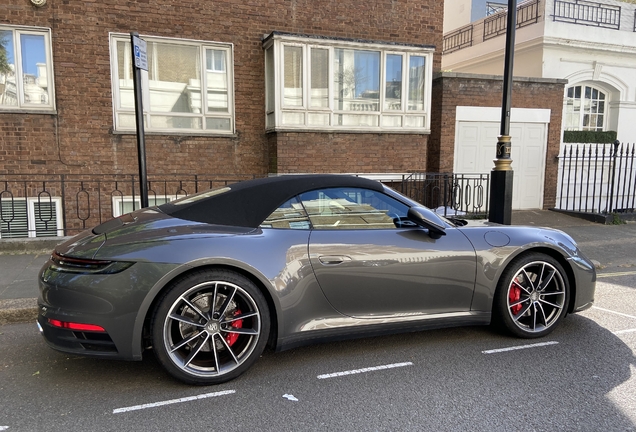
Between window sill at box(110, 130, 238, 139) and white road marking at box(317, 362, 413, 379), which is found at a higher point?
window sill at box(110, 130, 238, 139)

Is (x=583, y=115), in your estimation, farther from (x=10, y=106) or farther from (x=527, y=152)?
(x=10, y=106)

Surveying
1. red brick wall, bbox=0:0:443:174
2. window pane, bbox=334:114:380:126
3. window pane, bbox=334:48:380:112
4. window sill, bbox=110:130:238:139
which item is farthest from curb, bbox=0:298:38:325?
window pane, bbox=334:48:380:112

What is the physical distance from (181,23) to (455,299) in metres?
8.24

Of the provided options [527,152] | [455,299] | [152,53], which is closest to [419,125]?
[527,152]

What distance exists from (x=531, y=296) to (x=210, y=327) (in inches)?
108

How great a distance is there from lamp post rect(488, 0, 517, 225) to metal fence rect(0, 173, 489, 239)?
2491 mm

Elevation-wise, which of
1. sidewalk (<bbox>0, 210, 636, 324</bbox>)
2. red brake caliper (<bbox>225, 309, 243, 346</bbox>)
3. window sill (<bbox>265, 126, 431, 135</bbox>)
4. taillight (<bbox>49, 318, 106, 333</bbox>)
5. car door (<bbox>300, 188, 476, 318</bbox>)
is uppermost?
window sill (<bbox>265, 126, 431, 135</bbox>)

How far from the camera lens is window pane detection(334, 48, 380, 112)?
9703mm

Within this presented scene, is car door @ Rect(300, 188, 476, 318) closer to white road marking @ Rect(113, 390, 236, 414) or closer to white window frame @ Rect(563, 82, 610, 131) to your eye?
white road marking @ Rect(113, 390, 236, 414)

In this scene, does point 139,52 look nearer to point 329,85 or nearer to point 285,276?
point 285,276

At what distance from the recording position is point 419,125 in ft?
33.8

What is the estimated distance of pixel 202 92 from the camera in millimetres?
9602

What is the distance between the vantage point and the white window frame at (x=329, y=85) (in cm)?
922

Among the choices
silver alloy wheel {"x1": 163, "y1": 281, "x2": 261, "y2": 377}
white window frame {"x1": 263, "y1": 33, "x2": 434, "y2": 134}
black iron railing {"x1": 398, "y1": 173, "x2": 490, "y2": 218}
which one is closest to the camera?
silver alloy wheel {"x1": 163, "y1": 281, "x2": 261, "y2": 377}
